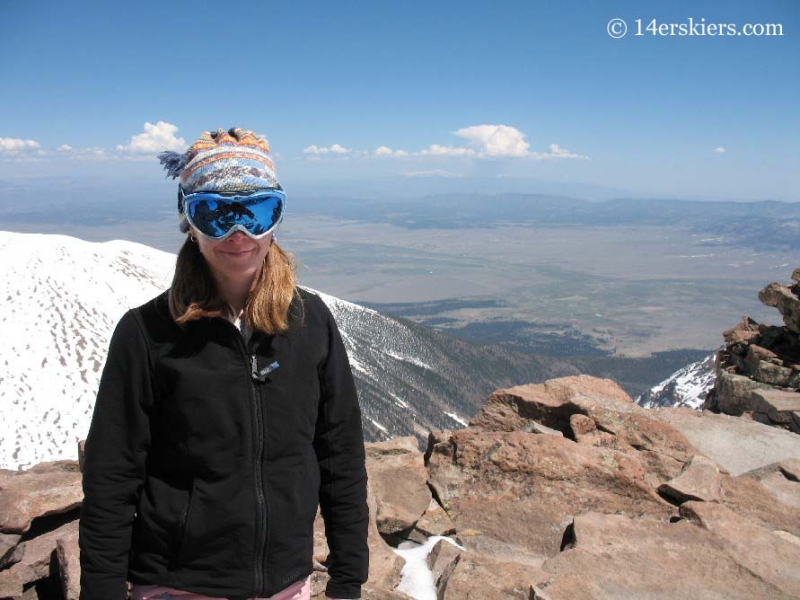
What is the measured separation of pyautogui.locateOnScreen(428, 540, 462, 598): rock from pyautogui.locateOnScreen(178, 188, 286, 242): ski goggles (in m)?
5.39

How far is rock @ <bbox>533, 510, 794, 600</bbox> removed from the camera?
6.31m

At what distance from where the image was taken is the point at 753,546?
7.27m

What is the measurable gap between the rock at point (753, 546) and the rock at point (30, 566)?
837 centimetres

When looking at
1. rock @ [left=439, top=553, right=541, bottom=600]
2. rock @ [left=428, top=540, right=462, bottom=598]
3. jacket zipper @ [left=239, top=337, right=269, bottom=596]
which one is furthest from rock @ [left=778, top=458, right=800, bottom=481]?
jacket zipper @ [left=239, top=337, right=269, bottom=596]

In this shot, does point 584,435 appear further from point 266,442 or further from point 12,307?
point 12,307

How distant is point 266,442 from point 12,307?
78654mm

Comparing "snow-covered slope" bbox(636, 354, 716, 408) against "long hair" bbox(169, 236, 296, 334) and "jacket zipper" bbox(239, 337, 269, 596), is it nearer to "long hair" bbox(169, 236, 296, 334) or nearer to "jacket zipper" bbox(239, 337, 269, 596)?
"jacket zipper" bbox(239, 337, 269, 596)

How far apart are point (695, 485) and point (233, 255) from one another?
8.75m

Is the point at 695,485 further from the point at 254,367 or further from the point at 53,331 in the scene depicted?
the point at 53,331

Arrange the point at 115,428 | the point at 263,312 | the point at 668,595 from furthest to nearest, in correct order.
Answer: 1. the point at 668,595
2. the point at 263,312
3. the point at 115,428

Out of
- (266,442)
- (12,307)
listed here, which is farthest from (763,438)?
(12,307)

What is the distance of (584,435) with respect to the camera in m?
11.2

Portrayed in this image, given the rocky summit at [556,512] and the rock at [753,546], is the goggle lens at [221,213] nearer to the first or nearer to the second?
the rocky summit at [556,512]

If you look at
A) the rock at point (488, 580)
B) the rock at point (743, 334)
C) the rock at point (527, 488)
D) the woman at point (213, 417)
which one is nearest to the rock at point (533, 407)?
the rock at point (527, 488)
